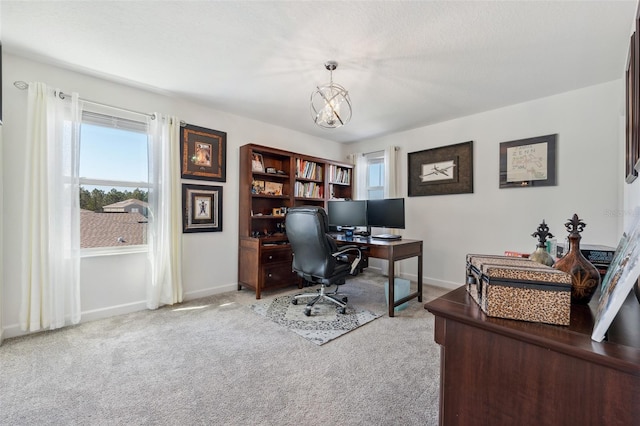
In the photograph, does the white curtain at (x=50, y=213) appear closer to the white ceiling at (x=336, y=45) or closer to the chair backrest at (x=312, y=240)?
the white ceiling at (x=336, y=45)

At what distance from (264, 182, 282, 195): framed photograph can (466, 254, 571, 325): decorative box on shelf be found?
3.27 m

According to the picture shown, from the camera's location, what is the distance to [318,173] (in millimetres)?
4277

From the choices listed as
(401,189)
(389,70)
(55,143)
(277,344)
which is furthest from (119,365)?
(401,189)

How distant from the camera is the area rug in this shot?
7.68 ft

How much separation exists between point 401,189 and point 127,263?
3761mm

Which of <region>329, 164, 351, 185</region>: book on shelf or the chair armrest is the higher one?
<region>329, 164, 351, 185</region>: book on shelf

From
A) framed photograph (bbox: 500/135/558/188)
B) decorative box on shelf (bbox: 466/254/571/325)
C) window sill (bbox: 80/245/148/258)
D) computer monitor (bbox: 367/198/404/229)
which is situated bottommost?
window sill (bbox: 80/245/148/258)

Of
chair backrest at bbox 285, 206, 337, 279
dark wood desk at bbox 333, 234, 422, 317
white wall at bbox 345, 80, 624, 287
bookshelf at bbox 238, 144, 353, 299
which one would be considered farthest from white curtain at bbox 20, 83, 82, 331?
white wall at bbox 345, 80, 624, 287

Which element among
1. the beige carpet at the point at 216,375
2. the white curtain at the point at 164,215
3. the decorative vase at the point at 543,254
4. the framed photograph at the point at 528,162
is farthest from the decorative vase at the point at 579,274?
the white curtain at the point at 164,215

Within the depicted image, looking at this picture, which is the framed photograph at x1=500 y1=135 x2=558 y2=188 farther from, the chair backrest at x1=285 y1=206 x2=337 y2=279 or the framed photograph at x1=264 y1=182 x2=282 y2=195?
the framed photograph at x1=264 y1=182 x2=282 y2=195

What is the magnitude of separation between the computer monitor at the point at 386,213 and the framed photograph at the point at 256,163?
156 centimetres

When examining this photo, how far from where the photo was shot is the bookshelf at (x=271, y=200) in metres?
3.39

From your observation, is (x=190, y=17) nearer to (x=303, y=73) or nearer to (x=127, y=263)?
(x=303, y=73)

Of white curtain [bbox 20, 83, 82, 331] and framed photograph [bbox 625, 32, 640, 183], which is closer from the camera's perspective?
framed photograph [bbox 625, 32, 640, 183]
